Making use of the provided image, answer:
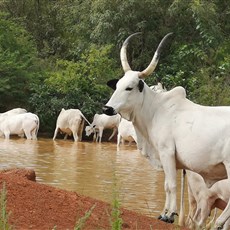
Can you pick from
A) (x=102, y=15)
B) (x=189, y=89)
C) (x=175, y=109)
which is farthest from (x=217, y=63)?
(x=175, y=109)

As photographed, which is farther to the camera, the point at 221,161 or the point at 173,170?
the point at 173,170

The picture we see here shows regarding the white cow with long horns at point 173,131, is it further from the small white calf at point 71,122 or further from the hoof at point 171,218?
the small white calf at point 71,122

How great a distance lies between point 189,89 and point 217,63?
2.51 meters

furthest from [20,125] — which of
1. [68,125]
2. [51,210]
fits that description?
[51,210]

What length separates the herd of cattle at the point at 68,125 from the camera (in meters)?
25.1

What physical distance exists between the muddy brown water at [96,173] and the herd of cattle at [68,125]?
14.6ft

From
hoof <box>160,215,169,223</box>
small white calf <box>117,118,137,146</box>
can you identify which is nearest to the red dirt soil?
hoof <box>160,215,169,223</box>

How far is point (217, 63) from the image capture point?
29469mm

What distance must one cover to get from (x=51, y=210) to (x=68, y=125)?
2021 cm

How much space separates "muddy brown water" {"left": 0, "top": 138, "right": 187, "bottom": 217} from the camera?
35.3 feet

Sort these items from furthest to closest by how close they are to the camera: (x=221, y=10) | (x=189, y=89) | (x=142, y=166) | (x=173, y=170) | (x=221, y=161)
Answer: (x=221, y=10)
(x=189, y=89)
(x=142, y=166)
(x=173, y=170)
(x=221, y=161)

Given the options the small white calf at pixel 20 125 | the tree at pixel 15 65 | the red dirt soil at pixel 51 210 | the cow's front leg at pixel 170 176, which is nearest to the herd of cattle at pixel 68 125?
the small white calf at pixel 20 125

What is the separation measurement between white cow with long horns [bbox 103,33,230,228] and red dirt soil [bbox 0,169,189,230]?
0.72 m

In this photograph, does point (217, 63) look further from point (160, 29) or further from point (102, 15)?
point (102, 15)
